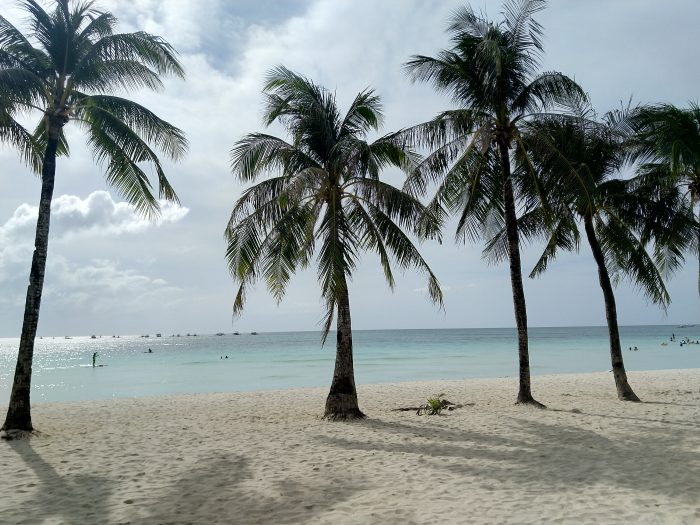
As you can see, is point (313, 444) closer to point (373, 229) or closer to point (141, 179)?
point (373, 229)

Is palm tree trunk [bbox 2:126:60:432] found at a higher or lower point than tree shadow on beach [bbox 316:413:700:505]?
higher

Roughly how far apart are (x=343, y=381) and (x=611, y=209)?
28.1 ft

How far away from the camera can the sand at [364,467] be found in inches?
203

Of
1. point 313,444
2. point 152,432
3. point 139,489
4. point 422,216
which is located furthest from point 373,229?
point 139,489

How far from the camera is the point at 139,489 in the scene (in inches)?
237

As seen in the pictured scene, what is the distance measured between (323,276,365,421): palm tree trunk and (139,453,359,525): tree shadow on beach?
444 centimetres

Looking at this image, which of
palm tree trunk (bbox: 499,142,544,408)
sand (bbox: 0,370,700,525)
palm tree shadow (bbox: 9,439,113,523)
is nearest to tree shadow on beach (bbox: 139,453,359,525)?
sand (bbox: 0,370,700,525)

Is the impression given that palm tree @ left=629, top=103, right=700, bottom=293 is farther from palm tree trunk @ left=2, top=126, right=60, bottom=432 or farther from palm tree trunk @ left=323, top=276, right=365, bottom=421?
palm tree trunk @ left=2, top=126, right=60, bottom=432

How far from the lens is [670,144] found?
11109mm

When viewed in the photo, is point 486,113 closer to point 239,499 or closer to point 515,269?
point 515,269

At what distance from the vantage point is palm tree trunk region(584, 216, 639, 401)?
43.7 ft

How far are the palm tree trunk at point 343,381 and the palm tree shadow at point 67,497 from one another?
5.53m

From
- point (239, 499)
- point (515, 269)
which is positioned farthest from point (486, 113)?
point (239, 499)

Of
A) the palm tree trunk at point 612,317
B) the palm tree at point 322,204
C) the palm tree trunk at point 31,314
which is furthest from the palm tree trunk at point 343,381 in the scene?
the palm tree trunk at point 612,317
